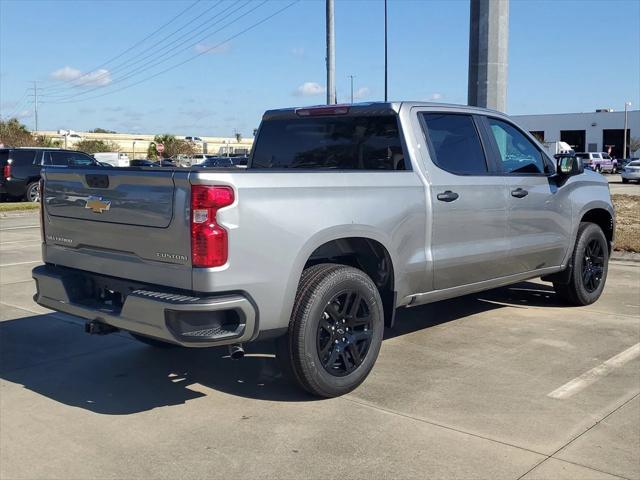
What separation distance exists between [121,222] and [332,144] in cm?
214

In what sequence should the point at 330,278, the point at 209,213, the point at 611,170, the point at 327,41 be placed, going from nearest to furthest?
the point at 209,213 < the point at 330,278 < the point at 327,41 < the point at 611,170

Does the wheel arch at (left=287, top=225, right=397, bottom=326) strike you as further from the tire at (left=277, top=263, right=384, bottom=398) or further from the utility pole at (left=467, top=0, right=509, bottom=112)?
the utility pole at (left=467, top=0, right=509, bottom=112)

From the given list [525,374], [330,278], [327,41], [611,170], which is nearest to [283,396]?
[330,278]

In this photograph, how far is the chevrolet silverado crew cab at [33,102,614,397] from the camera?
424 cm

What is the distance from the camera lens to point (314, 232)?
15.3 feet

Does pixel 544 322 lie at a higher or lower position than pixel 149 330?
lower

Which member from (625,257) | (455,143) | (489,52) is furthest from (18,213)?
(455,143)

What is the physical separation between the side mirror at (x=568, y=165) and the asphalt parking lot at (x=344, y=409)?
58.1 inches

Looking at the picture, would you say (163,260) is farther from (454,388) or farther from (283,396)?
(454,388)

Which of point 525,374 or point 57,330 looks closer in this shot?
point 525,374

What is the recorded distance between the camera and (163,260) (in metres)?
4.36

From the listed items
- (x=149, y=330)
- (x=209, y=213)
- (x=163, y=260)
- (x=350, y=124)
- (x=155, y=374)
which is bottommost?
(x=155, y=374)

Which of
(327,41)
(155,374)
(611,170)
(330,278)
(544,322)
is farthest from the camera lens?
(611,170)

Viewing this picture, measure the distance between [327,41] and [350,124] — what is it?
1563 centimetres
